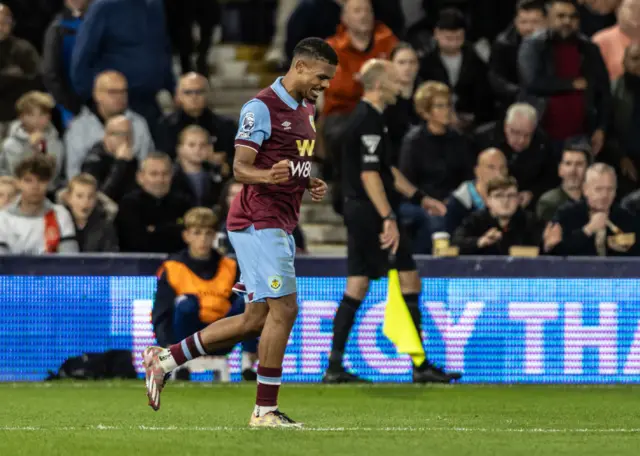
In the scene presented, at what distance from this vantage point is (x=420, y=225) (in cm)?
1363

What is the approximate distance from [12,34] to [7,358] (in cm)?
554

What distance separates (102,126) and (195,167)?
118cm

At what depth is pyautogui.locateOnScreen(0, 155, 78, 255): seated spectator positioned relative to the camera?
41.2ft

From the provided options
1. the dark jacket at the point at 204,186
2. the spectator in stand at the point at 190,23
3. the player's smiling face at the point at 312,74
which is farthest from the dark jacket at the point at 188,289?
the spectator in stand at the point at 190,23

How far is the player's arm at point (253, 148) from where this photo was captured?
8406mm

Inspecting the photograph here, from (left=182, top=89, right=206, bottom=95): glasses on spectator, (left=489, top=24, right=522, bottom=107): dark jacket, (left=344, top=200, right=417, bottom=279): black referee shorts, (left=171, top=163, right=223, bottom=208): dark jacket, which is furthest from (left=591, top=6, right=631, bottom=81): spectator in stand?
(left=344, top=200, right=417, bottom=279): black referee shorts

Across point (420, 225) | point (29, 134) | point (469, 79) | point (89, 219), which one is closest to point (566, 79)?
point (469, 79)

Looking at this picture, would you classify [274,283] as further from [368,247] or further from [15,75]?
[15,75]

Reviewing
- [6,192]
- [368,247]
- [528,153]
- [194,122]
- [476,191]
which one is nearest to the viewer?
[368,247]

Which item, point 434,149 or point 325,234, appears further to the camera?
point 325,234

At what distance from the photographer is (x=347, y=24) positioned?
14969 mm

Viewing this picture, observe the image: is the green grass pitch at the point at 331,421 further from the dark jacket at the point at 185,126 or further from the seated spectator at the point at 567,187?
the dark jacket at the point at 185,126

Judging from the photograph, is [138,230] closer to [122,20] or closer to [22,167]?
[22,167]

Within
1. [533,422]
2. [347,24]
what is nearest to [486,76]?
[347,24]
